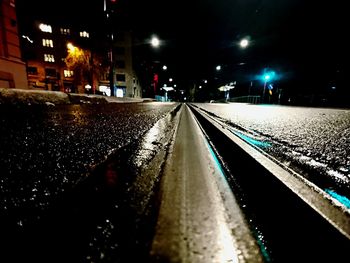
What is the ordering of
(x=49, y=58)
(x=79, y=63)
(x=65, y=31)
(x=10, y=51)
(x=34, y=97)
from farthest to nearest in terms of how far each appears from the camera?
(x=65, y=31) < (x=49, y=58) < (x=79, y=63) < (x=10, y=51) < (x=34, y=97)

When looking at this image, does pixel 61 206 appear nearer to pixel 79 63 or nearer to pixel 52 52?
pixel 79 63

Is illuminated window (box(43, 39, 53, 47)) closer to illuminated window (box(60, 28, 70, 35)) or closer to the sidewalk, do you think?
illuminated window (box(60, 28, 70, 35))

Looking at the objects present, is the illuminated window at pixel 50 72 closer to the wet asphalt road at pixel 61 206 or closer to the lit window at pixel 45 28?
the lit window at pixel 45 28

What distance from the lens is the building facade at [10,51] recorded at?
318 inches

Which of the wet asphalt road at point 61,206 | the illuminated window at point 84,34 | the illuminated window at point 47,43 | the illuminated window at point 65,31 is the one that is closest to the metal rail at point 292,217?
the wet asphalt road at point 61,206

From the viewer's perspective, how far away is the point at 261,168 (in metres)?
0.71

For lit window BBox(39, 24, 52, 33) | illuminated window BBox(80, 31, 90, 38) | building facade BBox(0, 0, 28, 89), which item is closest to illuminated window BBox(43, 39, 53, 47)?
lit window BBox(39, 24, 52, 33)

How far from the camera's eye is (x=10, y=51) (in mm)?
9234

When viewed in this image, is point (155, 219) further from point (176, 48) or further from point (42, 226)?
point (176, 48)

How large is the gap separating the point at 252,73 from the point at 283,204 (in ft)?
142

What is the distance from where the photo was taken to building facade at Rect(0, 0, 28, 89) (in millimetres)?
8084

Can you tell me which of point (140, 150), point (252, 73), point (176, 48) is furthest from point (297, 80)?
point (140, 150)

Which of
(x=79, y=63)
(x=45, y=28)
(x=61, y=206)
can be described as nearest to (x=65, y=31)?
(x=45, y=28)

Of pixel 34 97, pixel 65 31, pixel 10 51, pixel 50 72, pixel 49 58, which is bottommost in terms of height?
pixel 34 97
